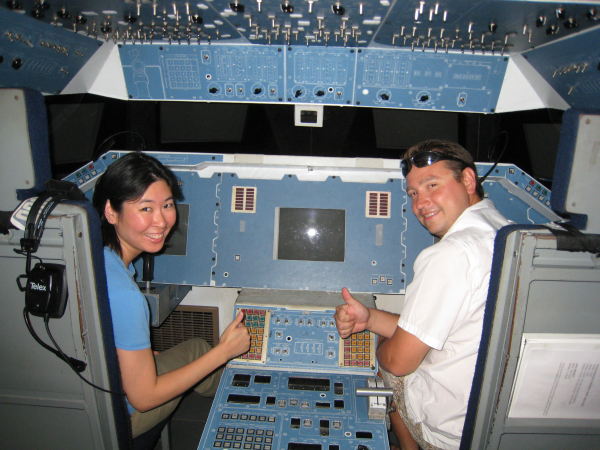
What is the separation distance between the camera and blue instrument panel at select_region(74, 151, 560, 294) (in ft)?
6.96

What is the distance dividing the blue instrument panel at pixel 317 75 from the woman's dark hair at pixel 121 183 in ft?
2.97

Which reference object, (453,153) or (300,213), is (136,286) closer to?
(300,213)

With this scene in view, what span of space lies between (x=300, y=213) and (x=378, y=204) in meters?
0.48

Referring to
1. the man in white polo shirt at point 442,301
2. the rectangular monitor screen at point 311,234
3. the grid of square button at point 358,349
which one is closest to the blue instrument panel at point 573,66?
the man in white polo shirt at point 442,301

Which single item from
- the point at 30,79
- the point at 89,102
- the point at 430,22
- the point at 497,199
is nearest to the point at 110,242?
the point at 30,79

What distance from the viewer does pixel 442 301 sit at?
1.26 meters

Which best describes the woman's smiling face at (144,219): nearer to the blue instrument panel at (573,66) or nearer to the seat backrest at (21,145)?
the seat backrest at (21,145)

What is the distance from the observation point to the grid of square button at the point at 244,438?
1364 mm

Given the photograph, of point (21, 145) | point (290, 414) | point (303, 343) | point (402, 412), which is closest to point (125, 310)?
point (21, 145)

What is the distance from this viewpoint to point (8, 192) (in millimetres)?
1180

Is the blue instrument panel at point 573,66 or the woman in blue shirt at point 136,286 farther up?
the blue instrument panel at point 573,66

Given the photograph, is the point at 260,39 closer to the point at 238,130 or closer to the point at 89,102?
the point at 238,130

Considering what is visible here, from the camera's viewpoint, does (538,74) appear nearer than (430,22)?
No

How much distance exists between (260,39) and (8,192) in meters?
1.38
